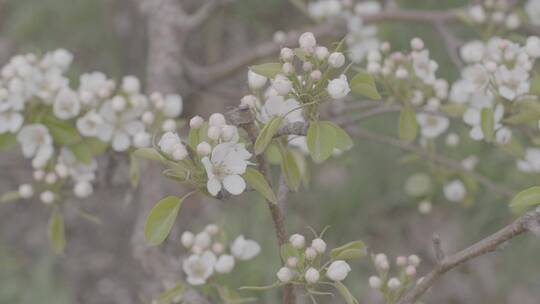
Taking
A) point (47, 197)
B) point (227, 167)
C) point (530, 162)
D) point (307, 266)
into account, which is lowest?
point (530, 162)

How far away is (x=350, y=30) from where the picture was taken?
2857 millimetres

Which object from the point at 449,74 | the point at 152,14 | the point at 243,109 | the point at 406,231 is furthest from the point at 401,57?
the point at 406,231

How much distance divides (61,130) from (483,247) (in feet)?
3.97

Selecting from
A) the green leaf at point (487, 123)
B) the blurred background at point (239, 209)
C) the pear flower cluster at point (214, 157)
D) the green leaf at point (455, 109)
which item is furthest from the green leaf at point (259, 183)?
the blurred background at point (239, 209)

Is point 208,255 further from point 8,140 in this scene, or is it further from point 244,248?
point 8,140

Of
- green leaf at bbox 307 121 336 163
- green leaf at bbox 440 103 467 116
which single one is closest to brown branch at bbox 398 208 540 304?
green leaf at bbox 307 121 336 163

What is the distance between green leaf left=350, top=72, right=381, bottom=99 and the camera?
58.4 inches

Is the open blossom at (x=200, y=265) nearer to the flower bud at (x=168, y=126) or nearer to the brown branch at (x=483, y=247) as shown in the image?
the flower bud at (x=168, y=126)

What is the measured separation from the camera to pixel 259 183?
1.36m

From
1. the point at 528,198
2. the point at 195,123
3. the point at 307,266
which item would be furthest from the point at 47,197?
the point at 528,198

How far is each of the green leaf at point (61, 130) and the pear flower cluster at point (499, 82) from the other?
1.07m

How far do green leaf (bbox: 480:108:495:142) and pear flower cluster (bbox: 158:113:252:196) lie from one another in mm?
637

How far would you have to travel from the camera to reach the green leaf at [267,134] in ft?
4.30

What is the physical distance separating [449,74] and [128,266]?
2.15m
